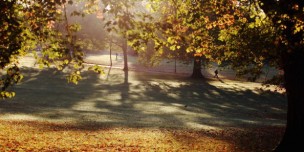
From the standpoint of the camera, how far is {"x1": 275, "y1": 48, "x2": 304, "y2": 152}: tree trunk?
12.5 m

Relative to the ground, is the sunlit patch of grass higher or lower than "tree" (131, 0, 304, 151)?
lower

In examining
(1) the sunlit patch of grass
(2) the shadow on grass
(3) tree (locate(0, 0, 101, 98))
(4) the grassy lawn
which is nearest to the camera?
(3) tree (locate(0, 0, 101, 98))

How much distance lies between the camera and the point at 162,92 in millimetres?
42875

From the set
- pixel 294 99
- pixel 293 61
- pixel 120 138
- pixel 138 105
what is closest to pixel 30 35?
pixel 120 138

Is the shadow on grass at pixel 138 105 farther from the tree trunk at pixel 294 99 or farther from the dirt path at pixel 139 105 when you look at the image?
the tree trunk at pixel 294 99

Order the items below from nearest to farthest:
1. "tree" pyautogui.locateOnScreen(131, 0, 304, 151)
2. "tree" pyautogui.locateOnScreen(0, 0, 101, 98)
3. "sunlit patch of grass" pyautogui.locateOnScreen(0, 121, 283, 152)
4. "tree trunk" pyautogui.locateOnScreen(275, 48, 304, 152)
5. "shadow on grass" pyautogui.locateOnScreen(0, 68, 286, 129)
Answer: "tree" pyautogui.locateOnScreen(0, 0, 101, 98) < "tree" pyautogui.locateOnScreen(131, 0, 304, 151) < "tree trunk" pyautogui.locateOnScreen(275, 48, 304, 152) < "sunlit patch of grass" pyautogui.locateOnScreen(0, 121, 283, 152) < "shadow on grass" pyautogui.locateOnScreen(0, 68, 286, 129)

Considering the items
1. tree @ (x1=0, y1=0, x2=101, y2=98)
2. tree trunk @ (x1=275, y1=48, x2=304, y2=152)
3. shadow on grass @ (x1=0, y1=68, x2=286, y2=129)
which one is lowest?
shadow on grass @ (x1=0, y1=68, x2=286, y2=129)

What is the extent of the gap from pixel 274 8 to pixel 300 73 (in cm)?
460

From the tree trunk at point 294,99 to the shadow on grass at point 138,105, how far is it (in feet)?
26.0

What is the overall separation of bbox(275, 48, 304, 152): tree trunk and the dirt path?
7884 millimetres

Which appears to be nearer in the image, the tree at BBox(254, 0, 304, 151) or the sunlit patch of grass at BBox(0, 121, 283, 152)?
the tree at BBox(254, 0, 304, 151)

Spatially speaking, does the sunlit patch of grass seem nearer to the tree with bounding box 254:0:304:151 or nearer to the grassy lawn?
the grassy lawn

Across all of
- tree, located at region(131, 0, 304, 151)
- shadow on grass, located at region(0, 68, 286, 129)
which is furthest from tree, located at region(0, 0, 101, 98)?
shadow on grass, located at region(0, 68, 286, 129)

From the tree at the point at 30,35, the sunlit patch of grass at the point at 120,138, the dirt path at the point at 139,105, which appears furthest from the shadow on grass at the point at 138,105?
the tree at the point at 30,35
